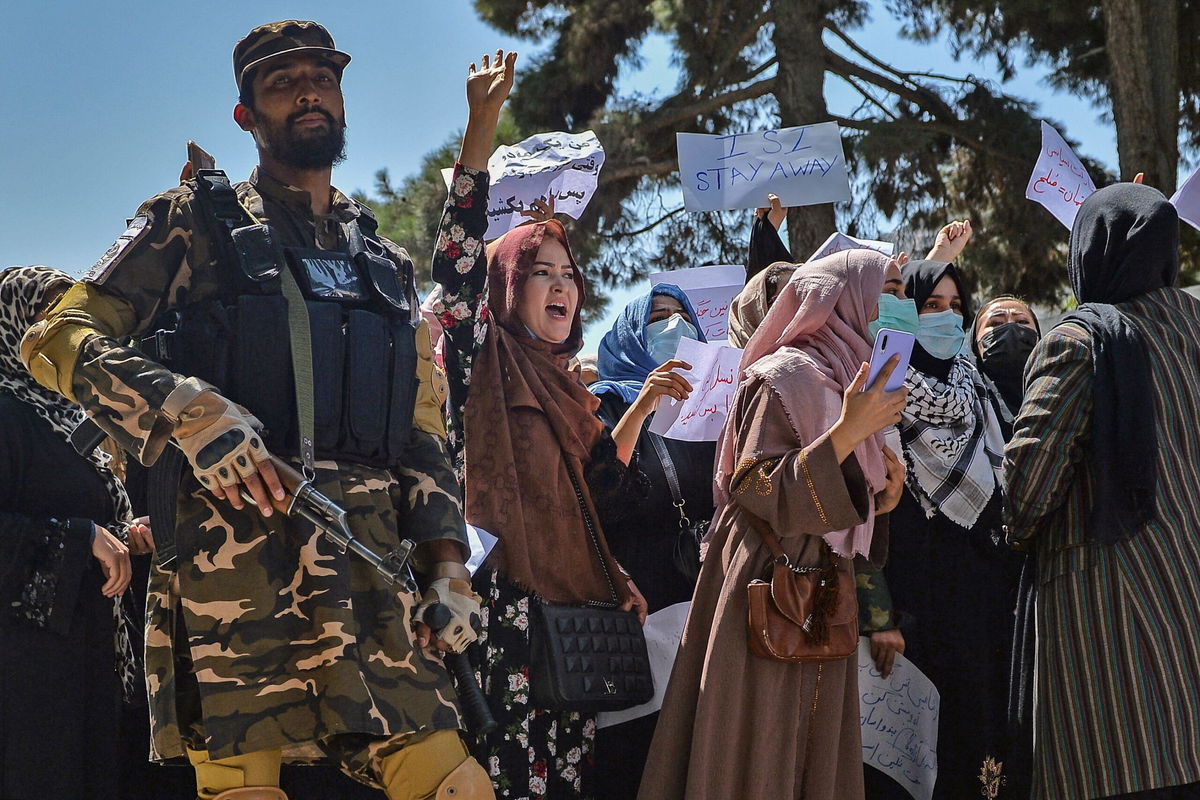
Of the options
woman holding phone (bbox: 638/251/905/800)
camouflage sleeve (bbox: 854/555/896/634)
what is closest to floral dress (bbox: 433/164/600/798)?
woman holding phone (bbox: 638/251/905/800)

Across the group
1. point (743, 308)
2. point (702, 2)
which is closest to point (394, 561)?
point (743, 308)

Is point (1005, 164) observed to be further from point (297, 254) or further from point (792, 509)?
point (297, 254)

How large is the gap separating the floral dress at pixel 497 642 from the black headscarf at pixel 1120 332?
1.56 meters

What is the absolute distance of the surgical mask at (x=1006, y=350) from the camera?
4.73 metres

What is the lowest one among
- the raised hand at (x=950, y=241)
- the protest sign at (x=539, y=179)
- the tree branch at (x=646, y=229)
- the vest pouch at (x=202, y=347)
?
the vest pouch at (x=202, y=347)

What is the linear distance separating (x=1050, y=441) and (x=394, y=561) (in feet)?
5.86

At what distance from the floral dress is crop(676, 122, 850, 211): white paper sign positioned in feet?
6.74

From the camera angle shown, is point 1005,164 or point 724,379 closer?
point 724,379

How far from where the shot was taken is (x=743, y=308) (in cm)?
382

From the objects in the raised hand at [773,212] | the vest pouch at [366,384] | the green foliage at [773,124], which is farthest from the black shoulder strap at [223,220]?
the green foliage at [773,124]

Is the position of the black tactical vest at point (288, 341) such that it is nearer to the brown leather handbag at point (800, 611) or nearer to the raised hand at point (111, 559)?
the brown leather handbag at point (800, 611)

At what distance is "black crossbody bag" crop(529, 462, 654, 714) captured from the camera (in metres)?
3.40

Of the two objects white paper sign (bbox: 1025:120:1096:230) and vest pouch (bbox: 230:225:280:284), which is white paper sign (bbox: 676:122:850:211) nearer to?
white paper sign (bbox: 1025:120:1096:230)

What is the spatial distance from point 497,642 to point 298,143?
1415mm
